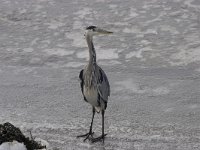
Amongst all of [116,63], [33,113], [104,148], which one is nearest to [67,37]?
[116,63]

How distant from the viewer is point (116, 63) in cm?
916

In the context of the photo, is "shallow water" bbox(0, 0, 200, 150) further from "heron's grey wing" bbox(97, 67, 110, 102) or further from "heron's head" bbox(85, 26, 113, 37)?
"heron's head" bbox(85, 26, 113, 37)

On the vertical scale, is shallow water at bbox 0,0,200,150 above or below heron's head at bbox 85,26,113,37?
below

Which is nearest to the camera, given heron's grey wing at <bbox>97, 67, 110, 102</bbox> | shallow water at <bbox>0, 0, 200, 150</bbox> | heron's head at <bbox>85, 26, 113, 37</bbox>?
heron's head at <bbox>85, 26, 113, 37</bbox>

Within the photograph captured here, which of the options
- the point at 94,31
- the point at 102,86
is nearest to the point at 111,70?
the point at 102,86

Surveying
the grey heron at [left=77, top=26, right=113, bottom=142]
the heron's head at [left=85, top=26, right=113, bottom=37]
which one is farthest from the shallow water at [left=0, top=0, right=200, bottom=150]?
the heron's head at [left=85, top=26, right=113, bottom=37]

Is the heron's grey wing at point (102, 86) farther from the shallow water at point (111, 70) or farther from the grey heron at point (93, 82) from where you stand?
the shallow water at point (111, 70)

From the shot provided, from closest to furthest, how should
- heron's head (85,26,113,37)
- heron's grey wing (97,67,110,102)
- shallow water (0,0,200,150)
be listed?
heron's head (85,26,113,37) < heron's grey wing (97,67,110,102) < shallow water (0,0,200,150)

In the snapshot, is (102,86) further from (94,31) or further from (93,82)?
(94,31)

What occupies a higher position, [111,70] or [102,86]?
[102,86]

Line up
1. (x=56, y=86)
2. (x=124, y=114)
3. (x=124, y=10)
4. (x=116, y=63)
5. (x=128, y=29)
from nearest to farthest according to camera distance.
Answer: (x=124, y=114) → (x=56, y=86) → (x=116, y=63) → (x=128, y=29) → (x=124, y=10)

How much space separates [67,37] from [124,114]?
128 inches

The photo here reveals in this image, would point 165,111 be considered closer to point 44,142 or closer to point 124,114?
point 124,114

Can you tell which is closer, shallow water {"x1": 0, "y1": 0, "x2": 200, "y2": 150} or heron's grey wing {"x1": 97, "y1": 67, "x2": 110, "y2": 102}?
heron's grey wing {"x1": 97, "y1": 67, "x2": 110, "y2": 102}
